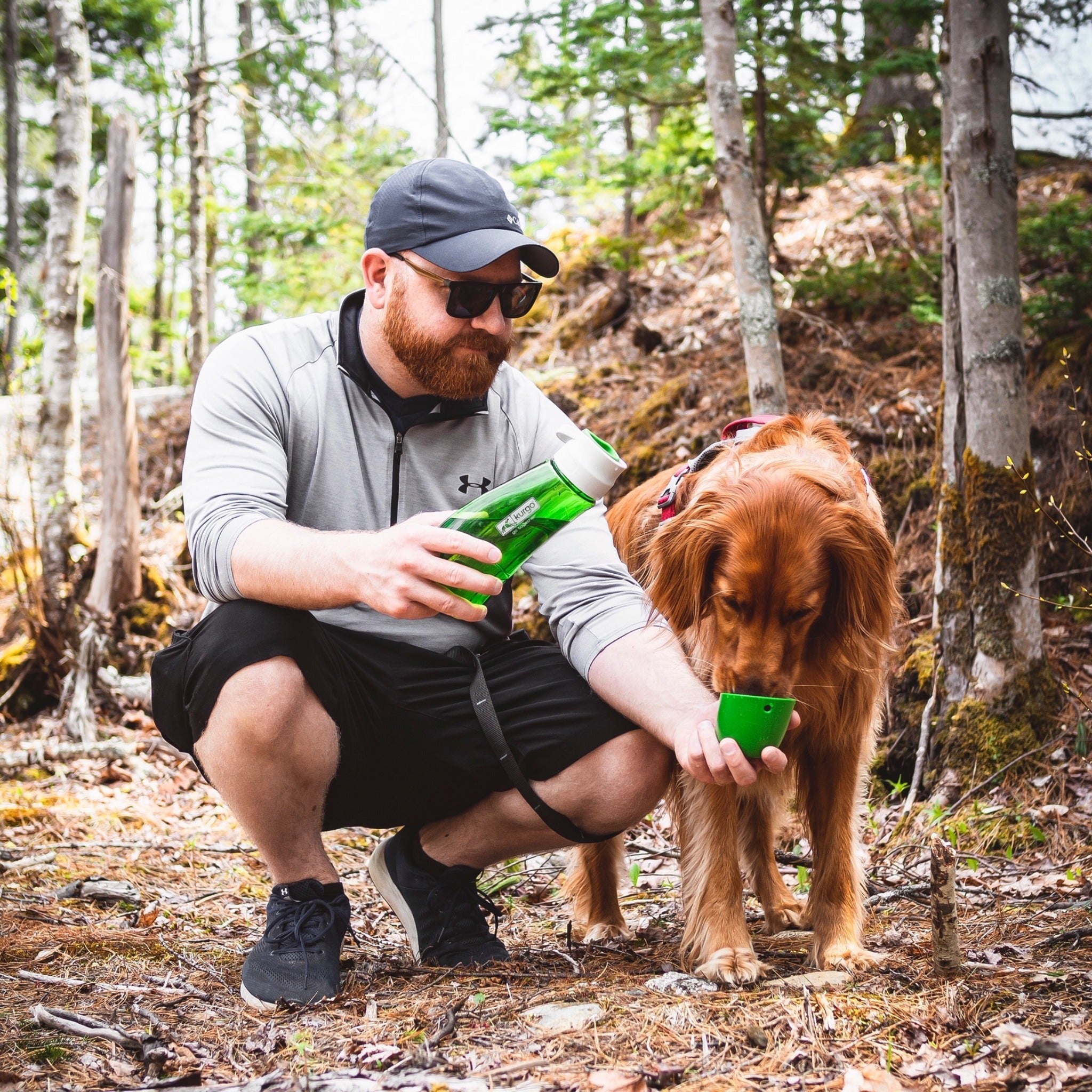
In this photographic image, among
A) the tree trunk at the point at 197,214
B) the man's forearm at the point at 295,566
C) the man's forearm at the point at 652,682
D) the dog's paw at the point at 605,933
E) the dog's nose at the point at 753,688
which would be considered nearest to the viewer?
the man's forearm at the point at 295,566

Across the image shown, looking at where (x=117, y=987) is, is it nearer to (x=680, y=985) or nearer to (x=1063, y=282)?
(x=680, y=985)

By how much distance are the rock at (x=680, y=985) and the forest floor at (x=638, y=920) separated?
11 mm

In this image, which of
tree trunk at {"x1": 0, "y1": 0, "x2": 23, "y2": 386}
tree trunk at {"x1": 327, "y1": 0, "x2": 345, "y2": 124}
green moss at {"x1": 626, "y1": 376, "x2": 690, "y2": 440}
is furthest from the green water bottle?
tree trunk at {"x1": 0, "y1": 0, "x2": 23, "y2": 386}

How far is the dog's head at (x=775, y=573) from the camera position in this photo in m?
2.55

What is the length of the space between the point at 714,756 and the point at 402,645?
0.99 metres

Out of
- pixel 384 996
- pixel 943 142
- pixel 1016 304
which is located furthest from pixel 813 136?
pixel 384 996

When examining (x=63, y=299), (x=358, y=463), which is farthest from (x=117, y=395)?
(x=358, y=463)

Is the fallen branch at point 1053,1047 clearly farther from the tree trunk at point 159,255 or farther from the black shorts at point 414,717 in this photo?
the tree trunk at point 159,255

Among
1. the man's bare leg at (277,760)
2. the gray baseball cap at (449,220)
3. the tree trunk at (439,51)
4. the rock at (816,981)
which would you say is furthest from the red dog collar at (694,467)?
the tree trunk at (439,51)

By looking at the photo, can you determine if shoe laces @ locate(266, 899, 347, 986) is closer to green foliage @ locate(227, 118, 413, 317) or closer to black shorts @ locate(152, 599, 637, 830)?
black shorts @ locate(152, 599, 637, 830)

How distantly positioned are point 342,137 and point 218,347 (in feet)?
45.0

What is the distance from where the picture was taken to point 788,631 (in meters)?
2.59

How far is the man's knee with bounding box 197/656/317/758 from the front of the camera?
246cm

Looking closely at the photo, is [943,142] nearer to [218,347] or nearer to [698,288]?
[218,347]
